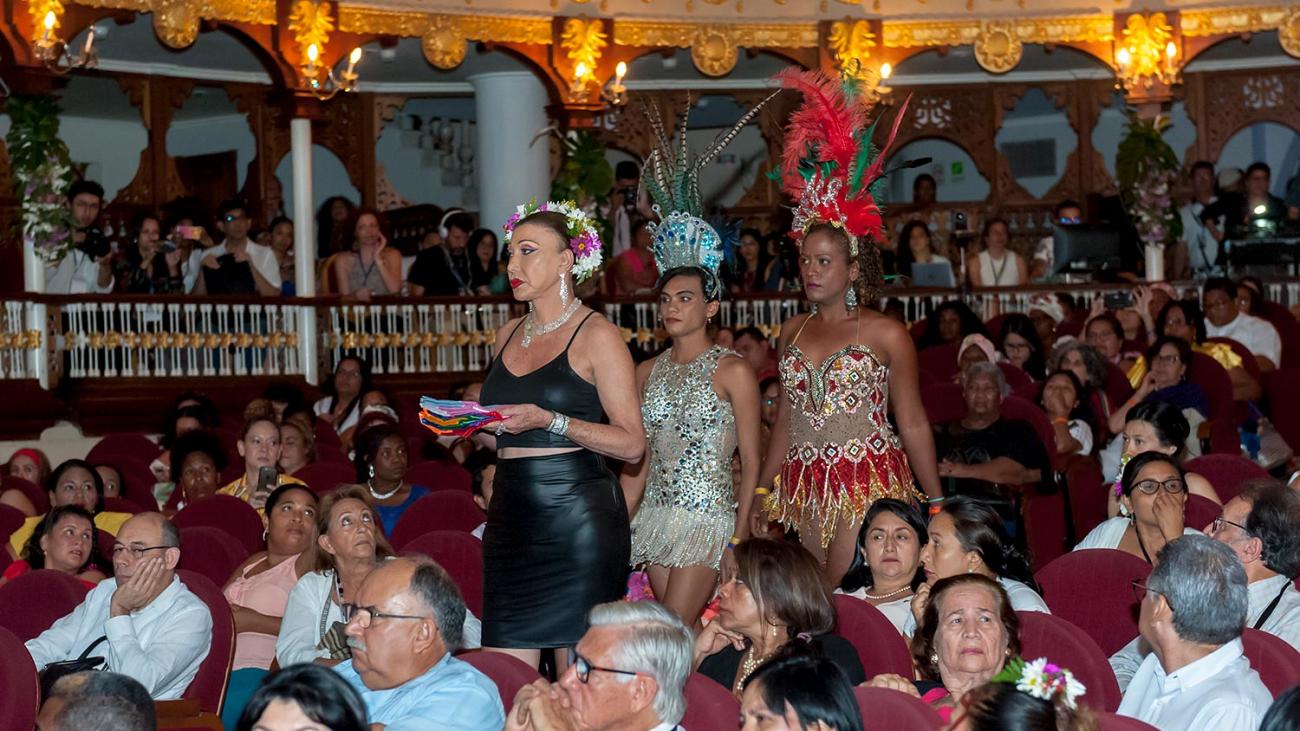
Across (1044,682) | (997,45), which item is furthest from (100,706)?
(997,45)

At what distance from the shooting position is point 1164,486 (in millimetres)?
5328

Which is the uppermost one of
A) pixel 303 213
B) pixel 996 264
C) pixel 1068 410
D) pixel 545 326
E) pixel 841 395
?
pixel 303 213

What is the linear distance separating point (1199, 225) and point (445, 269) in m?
6.56

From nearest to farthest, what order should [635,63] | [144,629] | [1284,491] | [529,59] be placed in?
[1284,491], [144,629], [529,59], [635,63]

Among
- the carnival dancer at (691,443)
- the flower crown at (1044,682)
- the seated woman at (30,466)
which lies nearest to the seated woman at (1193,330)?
the carnival dancer at (691,443)

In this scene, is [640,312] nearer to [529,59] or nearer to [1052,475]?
[529,59]

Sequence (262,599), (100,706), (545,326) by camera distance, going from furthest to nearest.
→ (262,599) < (545,326) < (100,706)

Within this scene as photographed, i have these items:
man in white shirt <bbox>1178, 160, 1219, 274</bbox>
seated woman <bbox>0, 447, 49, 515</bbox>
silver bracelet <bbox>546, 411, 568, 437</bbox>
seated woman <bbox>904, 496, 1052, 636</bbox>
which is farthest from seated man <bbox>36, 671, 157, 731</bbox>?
man in white shirt <bbox>1178, 160, 1219, 274</bbox>

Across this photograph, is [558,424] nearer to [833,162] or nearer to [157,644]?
[157,644]

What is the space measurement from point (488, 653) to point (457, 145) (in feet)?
49.0

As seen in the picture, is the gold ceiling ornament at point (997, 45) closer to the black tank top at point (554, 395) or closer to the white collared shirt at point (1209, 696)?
the black tank top at point (554, 395)

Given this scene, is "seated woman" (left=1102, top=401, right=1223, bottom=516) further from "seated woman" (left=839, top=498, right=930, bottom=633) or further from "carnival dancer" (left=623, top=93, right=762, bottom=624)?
"carnival dancer" (left=623, top=93, right=762, bottom=624)

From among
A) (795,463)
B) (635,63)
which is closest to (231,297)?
(635,63)

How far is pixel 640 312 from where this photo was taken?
46.4 ft
